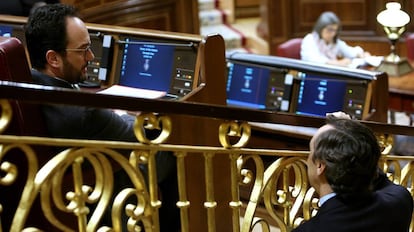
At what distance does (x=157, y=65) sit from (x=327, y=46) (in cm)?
349

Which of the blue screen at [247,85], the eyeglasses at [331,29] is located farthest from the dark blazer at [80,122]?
the eyeglasses at [331,29]

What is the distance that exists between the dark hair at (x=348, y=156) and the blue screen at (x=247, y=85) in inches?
116

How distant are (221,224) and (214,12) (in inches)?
227

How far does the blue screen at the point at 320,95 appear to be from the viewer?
14.4ft

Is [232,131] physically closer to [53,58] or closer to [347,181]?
[347,181]

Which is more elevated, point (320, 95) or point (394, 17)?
point (394, 17)

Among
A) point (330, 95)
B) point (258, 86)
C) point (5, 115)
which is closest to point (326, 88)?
point (330, 95)

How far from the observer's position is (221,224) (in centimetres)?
320

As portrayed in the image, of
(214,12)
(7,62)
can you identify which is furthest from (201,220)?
(214,12)

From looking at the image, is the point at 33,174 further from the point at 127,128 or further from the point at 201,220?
the point at 201,220

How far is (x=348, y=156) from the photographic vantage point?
1.69 metres

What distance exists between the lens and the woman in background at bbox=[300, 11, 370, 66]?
633 cm

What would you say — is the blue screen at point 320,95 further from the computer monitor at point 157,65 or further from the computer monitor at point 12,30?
the computer monitor at point 12,30

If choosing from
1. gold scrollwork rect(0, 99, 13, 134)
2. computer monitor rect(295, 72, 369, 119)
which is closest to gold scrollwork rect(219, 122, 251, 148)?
gold scrollwork rect(0, 99, 13, 134)
